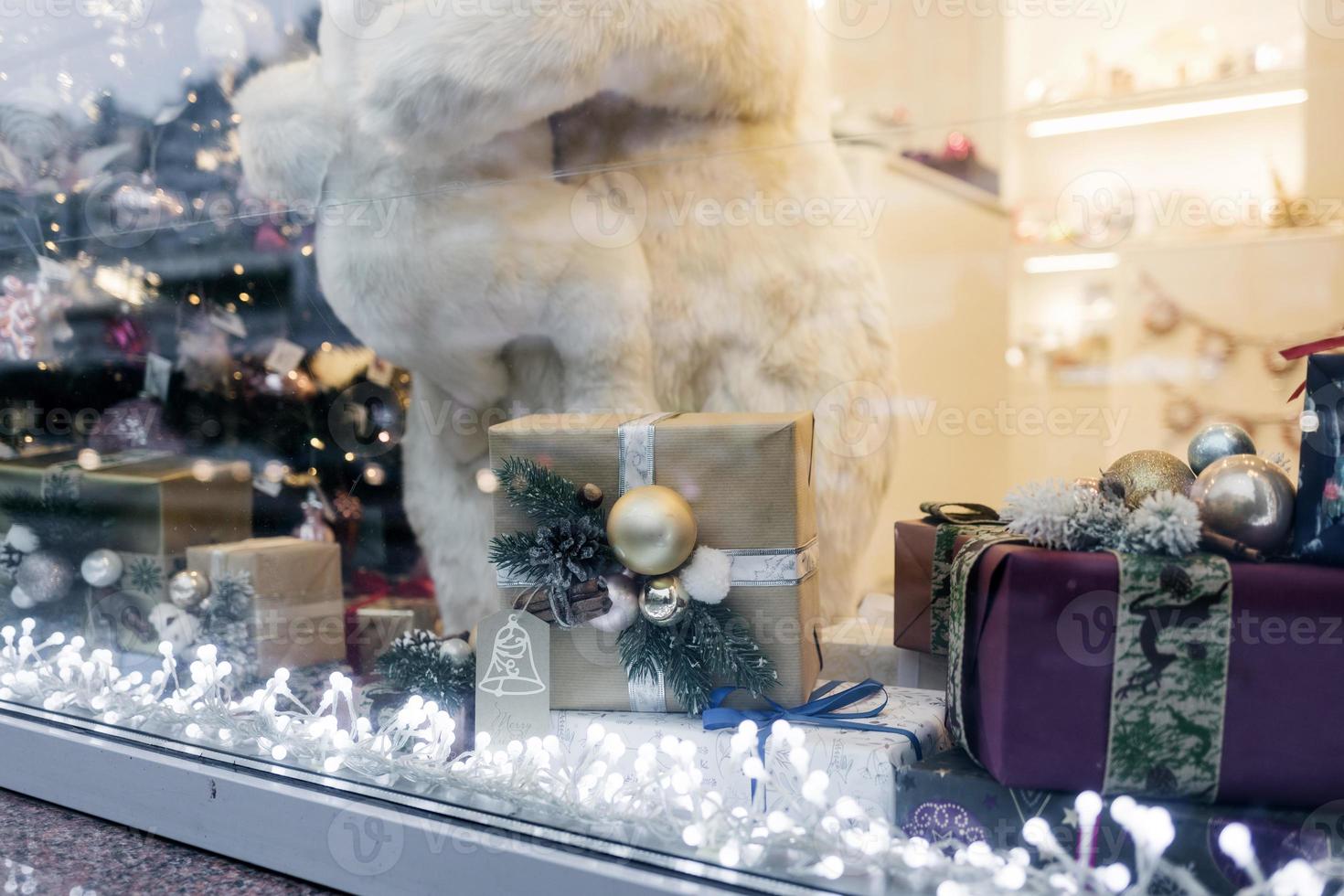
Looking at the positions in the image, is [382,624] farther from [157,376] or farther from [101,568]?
[157,376]

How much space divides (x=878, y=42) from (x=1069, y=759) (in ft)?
2.84

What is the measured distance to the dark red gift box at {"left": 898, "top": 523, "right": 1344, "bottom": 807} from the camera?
1.99ft

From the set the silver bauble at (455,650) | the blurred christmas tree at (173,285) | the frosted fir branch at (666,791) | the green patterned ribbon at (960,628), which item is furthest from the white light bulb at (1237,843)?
the blurred christmas tree at (173,285)

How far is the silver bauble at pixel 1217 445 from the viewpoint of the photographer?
0.78 meters

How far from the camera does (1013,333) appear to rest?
1.10 metres

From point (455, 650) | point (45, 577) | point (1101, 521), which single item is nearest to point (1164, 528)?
point (1101, 521)

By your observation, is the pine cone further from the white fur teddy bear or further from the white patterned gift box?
the white fur teddy bear

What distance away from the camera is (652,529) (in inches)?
30.7

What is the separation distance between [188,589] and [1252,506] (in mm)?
1102

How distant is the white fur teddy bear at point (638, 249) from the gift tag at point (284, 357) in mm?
122

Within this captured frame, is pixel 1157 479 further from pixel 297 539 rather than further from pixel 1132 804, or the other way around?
pixel 297 539

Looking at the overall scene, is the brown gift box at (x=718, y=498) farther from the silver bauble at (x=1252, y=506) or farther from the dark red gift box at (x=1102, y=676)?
the silver bauble at (x=1252, y=506)

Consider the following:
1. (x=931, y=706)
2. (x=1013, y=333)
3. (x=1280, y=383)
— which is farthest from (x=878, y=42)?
(x=931, y=706)

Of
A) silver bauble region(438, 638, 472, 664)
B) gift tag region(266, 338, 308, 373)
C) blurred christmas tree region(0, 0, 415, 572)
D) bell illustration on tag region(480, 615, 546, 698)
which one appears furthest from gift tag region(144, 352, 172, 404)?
bell illustration on tag region(480, 615, 546, 698)
